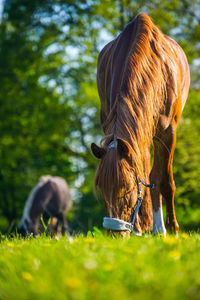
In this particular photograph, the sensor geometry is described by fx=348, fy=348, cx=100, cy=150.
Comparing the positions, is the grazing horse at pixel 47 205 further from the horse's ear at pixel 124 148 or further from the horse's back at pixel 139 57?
the horse's ear at pixel 124 148

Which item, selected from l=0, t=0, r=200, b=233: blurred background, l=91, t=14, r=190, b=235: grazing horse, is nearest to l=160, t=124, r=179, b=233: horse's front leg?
l=91, t=14, r=190, b=235: grazing horse

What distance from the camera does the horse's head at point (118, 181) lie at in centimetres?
313

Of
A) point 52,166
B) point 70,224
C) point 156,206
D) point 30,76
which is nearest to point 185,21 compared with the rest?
point 30,76

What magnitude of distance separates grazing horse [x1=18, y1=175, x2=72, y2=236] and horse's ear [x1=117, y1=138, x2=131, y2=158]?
7.97 m

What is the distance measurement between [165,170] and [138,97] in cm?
131

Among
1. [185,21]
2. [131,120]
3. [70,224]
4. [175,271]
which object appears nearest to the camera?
[175,271]

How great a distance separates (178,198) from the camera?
470 inches

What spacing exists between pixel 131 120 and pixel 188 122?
9.20 m

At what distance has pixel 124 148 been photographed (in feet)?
10.7

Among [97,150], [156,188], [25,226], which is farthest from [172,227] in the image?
[25,226]

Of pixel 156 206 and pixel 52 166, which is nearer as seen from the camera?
pixel 156 206

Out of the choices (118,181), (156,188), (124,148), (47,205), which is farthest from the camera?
(47,205)

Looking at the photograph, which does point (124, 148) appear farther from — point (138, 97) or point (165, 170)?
point (165, 170)

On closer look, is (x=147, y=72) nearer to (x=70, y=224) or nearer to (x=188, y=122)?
(x=188, y=122)
